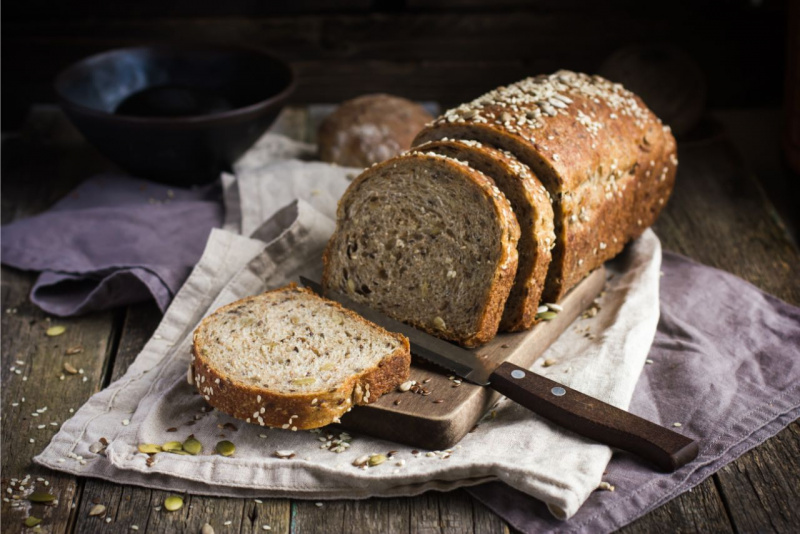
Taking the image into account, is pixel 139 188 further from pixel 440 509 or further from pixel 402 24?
pixel 440 509

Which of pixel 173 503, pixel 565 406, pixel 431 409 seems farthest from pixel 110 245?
pixel 565 406

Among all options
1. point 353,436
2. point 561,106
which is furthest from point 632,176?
point 353,436

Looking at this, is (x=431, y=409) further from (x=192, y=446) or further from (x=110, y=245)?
(x=110, y=245)

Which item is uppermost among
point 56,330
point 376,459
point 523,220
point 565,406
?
point 523,220

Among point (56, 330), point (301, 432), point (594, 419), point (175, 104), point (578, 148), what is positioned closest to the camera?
point (594, 419)

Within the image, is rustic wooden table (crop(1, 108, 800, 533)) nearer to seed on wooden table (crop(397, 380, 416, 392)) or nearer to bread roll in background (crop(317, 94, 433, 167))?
seed on wooden table (crop(397, 380, 416, 392))

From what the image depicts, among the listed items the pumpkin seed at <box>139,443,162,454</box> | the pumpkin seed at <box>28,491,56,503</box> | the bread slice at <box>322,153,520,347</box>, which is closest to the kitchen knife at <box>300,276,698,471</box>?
the bread slice at <box>322,153,520,347</box>
